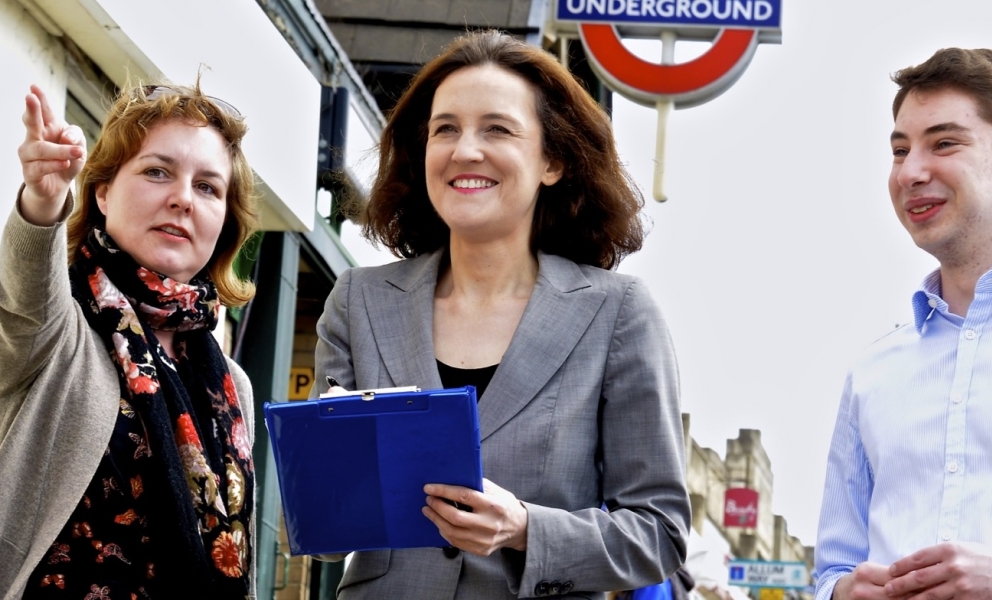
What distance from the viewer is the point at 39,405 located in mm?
3055

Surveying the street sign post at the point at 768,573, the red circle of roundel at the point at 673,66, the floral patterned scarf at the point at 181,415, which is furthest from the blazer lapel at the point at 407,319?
the street sign post at the point at 768,573

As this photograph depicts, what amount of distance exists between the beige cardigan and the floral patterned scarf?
0.39 feet

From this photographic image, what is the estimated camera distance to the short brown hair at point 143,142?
3.50 m

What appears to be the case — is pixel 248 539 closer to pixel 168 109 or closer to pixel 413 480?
pixel 413 480

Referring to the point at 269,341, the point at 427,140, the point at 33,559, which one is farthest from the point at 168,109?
the point at 269,341

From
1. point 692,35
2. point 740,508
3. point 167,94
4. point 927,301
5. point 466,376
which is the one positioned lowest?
point 466,376

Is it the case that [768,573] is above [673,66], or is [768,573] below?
below

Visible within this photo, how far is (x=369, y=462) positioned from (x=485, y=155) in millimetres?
818

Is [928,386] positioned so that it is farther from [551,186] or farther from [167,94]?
[167,94]

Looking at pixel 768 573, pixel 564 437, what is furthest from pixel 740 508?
pixel 564 437

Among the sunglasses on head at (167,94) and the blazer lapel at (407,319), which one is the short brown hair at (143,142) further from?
the blazer lapel at (407,319)

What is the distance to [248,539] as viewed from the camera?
3.40 metres

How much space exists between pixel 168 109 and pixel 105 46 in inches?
103

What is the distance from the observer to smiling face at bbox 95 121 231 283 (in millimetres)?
3416
